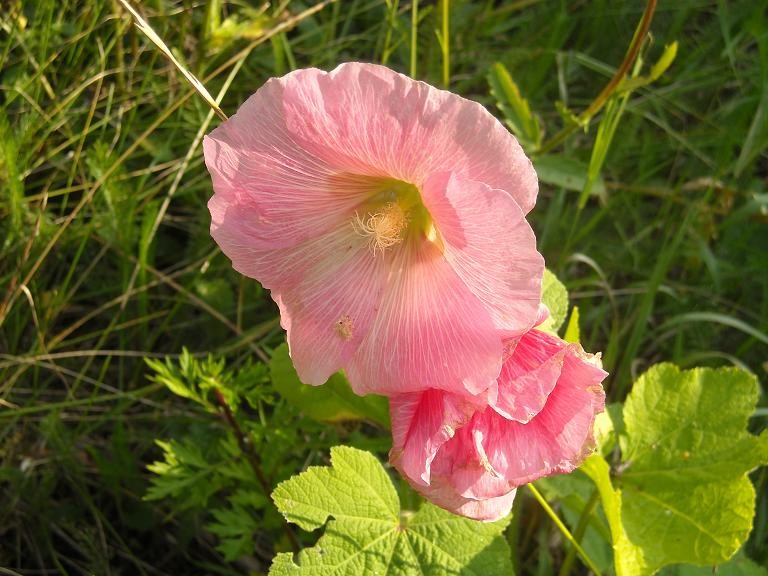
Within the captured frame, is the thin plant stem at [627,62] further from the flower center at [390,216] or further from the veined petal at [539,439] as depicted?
the veined petal at [539,439]

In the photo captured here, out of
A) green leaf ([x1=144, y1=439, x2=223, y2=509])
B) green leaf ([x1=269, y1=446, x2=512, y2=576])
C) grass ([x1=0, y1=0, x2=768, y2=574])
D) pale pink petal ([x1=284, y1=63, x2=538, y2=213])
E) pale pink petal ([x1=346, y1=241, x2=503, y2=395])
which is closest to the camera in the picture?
pale pink petal ([x1=284, y1=63, x2=538, y2=213])

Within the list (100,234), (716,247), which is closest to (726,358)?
(716,247)

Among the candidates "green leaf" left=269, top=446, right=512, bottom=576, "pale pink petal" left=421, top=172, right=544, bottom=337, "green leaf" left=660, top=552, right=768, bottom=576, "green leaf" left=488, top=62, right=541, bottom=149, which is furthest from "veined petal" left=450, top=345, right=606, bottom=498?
"green leaf" left=488, top=62, right=541, bottom=149

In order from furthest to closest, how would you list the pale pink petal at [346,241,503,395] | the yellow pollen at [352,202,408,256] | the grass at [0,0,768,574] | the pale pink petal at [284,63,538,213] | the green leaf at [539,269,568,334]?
the grass at [0,0,768,574] → the green leaf at [539,269,568,334] → the yellow pollen at [352,202,408,256] → the pale pink petal at [346,241,503,395] → the pale pink petal at [284,63,538,213]

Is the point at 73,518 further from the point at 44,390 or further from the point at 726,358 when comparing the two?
the point at 726,358

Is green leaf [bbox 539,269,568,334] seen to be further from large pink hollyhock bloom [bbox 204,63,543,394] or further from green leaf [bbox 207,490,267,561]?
green leaf [bbox 207,490,267,561]

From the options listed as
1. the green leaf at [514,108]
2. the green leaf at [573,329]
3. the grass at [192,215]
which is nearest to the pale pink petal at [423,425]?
the green leaf at [573,329]
